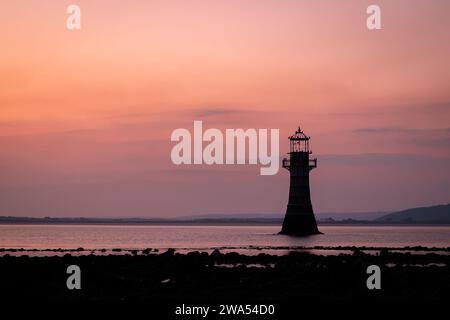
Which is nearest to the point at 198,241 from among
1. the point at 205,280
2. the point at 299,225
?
the point at 299,225

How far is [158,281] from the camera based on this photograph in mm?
30750

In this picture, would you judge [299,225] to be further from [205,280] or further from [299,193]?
[205,280]

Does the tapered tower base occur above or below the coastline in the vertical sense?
above

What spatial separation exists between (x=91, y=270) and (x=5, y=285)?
726cm

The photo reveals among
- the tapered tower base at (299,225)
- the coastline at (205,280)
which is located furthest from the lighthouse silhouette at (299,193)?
the coastline at (205,280)

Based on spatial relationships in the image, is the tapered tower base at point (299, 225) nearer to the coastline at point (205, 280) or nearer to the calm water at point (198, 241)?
the calm water at point (198, 241)

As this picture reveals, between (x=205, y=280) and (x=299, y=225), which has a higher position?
(x=299, y=225)

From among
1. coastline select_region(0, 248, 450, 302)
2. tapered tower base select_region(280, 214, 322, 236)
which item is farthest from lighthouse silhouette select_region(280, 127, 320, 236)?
coastline select_region(0, 248, 450, 302)

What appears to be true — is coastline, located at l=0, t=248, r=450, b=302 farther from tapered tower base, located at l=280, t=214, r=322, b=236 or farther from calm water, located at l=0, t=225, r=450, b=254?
tapered tower base, located at l=280, t=214, r=322, b=236

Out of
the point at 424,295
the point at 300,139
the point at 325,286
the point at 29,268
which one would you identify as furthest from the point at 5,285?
the point at 300,139

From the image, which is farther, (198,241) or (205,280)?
(198,241)

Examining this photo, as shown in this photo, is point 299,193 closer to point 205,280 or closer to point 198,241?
point 198,241

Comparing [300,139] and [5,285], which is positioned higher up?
[300,139]
